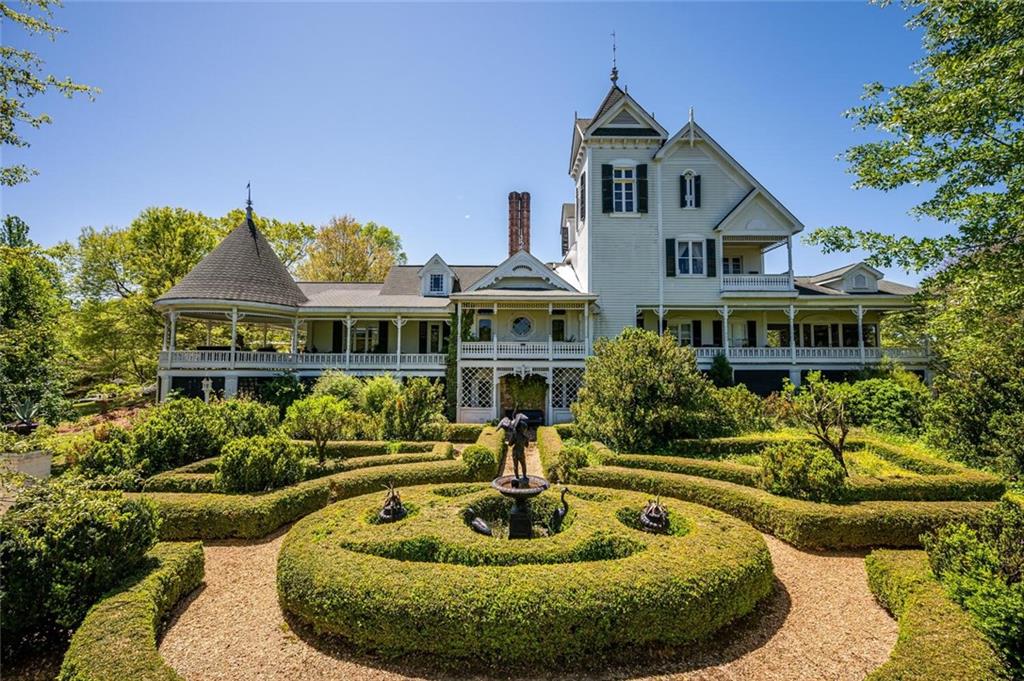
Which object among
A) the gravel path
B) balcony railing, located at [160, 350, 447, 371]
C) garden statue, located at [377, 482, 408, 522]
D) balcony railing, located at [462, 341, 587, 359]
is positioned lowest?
the gravel path

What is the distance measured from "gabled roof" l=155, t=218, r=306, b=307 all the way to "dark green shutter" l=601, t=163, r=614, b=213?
55.3 ft

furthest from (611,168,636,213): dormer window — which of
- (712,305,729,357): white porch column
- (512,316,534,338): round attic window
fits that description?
(512,316,534,338): round attic window

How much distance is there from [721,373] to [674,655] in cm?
1771

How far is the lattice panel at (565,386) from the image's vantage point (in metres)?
20.9

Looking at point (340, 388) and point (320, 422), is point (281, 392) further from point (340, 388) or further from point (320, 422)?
point (320, 422)

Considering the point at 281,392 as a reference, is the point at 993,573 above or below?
below

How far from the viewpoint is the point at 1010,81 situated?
967 cm

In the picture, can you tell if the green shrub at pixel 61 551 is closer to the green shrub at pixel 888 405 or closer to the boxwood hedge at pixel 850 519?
the boxwood hedge at pixel 850 519

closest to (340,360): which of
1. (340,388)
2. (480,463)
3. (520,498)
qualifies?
(340,388)

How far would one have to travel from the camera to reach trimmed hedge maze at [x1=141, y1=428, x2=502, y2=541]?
7930mm

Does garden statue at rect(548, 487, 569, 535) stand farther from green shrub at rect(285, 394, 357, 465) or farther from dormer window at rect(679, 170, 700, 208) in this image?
dormer window at rect(679, 170, 700, 208)

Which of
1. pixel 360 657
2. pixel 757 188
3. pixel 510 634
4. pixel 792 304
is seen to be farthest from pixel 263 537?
pixel 757 188

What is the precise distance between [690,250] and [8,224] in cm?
5254

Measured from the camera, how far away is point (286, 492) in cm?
877
